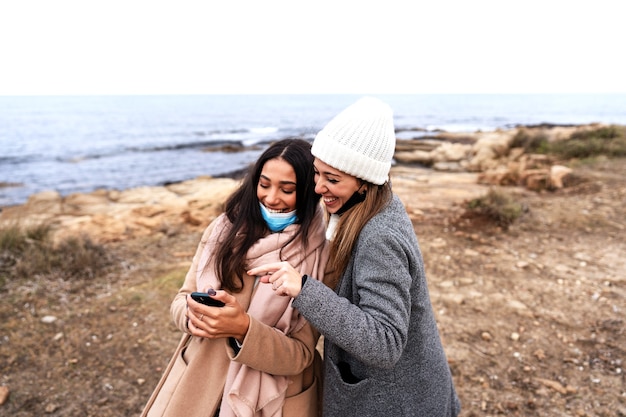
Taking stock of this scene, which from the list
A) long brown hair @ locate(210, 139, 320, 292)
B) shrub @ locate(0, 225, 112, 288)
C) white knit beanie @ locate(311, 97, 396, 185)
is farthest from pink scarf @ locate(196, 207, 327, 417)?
shrub @ locate(0, 225, 112, 288)

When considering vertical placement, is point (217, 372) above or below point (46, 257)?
above

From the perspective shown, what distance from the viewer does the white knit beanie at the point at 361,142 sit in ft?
5.24

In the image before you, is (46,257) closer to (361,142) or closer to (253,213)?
(253,213)

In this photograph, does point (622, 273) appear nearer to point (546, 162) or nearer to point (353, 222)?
point (353, 222)

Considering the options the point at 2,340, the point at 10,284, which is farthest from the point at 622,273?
the point at 10,284

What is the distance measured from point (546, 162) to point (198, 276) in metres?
13.6

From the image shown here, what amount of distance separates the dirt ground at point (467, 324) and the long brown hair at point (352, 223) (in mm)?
2323

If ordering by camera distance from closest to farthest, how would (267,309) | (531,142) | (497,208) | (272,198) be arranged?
(267,309) < (272,198) < (497,208) < (531,142)

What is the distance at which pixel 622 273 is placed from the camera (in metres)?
5.07

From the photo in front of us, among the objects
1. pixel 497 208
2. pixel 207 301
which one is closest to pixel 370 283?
pixel 207 301

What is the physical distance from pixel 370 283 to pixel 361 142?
0.55 m

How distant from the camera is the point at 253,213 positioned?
195cm

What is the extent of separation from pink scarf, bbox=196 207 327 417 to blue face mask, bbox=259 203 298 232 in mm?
38

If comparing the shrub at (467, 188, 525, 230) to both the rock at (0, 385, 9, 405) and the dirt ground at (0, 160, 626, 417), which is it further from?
the rock at (0, 385, 9, 405)
